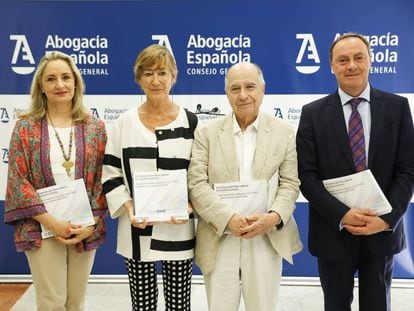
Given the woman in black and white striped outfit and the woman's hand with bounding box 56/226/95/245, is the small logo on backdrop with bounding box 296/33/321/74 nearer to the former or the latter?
the woman in black and white striped outfit

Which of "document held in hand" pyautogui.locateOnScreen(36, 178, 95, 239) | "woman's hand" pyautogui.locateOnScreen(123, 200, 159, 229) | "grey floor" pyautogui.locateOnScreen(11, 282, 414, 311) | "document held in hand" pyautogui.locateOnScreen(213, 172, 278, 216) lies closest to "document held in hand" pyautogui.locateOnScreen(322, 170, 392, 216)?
"document held in hand" pyautogui.locateOnScreen(213, 172, 278, 216)

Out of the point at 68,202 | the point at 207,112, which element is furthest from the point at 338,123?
the point at 207,112

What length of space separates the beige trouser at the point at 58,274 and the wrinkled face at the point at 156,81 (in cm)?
90

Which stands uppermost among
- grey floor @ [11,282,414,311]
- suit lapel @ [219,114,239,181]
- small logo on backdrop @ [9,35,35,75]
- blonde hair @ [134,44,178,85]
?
small logo on backdrop @ [9,35,35,75]

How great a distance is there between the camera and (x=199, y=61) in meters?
3.59

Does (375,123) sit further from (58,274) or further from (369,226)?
(58,274)

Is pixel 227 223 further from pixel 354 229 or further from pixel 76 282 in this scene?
pixel 76 282

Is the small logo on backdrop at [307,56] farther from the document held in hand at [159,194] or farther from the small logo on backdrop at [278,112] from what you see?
the document held in hand at [159,194]

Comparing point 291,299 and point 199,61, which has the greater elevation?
point 199,61

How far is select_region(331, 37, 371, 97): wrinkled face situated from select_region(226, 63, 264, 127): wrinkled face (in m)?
0.38

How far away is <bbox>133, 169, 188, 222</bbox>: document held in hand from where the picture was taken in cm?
216

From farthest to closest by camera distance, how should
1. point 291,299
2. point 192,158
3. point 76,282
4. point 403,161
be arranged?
1. point 291,299
2. point 76,282
3. point 192,158
4. point 403,161

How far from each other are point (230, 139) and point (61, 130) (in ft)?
2.83

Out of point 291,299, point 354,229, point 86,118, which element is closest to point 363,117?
point 354,229
